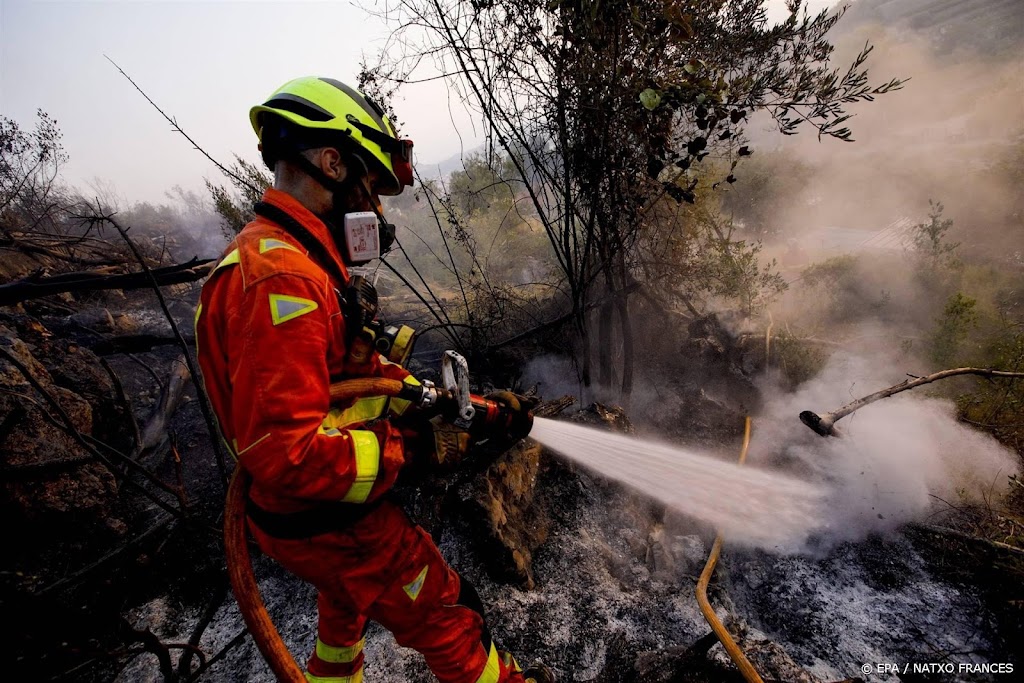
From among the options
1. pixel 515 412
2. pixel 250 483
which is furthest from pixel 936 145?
pixel 250 483

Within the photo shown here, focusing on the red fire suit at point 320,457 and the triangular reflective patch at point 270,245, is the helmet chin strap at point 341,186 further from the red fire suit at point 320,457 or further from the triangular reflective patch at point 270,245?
the triangular reflective patch at point 270,245

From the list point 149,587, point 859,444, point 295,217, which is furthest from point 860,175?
point 149,587

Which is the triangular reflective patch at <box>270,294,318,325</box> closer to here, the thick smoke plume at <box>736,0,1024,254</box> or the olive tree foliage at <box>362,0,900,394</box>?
the olive tree foliage at <box>362,0,900,394</box>

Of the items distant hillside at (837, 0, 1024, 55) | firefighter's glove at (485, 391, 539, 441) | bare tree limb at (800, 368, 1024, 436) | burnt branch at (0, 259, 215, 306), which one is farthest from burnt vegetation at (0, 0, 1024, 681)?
distant hillside at (837, 0, 1024, 55)

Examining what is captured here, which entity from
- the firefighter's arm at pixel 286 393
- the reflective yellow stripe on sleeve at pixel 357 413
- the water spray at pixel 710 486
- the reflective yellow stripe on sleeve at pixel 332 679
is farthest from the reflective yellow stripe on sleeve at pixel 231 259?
the water spray at pixel 710 486

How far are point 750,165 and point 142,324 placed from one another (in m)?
19.5

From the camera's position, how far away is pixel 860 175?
18.0 m

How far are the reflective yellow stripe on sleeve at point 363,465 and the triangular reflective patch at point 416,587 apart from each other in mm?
716

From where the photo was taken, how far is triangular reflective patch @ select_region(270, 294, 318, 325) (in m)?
1.40

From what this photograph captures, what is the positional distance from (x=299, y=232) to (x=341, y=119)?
0.60 meters

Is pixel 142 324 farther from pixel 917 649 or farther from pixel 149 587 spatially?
pixel 917 649

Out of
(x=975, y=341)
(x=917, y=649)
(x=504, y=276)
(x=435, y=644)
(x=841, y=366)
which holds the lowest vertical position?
(x=917, y=649)

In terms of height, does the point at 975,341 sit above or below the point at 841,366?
above

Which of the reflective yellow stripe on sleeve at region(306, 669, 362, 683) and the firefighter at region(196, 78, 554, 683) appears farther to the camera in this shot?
the reflective yellow stripe on sleeve at region(306, 669, 362, 683)
